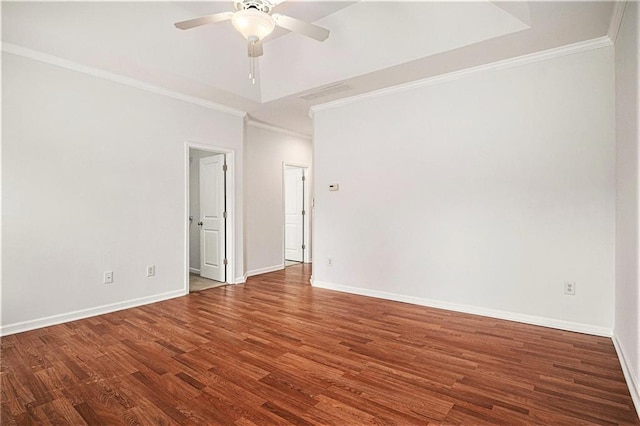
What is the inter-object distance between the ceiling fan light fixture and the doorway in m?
4.74

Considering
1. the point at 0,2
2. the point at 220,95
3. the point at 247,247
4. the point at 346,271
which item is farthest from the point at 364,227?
the point at 0,2

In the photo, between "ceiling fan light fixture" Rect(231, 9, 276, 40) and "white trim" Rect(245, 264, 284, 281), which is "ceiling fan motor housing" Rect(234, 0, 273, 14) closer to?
"ceiling fan light fixture" Rect(231, 9, 276, 40)

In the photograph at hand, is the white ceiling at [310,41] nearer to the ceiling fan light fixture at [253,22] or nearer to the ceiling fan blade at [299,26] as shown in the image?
the ceiling fan blade at [299,26]

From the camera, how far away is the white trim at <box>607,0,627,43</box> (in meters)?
2.54

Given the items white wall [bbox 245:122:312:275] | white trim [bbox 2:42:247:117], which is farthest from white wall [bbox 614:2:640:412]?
white wall [bbox 245:122:312:275]

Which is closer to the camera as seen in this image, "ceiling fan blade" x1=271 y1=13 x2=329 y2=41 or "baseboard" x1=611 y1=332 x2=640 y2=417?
Answer: "baseboard" x1=611 y1=332 x2=640 y2=417

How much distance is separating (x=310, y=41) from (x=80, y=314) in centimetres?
421

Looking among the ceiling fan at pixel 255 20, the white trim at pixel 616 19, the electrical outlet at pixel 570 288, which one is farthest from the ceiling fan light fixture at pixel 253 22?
the electrical outlet at pixel 570 288

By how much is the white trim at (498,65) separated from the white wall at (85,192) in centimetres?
261

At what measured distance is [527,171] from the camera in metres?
→ 3.51

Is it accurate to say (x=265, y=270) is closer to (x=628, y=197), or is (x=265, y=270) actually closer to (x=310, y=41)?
(x=310, y=41)

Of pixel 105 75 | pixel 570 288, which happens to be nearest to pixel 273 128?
pixel 105 75

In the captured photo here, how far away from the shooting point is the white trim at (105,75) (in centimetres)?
328

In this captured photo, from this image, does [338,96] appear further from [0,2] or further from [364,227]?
[0,2]
